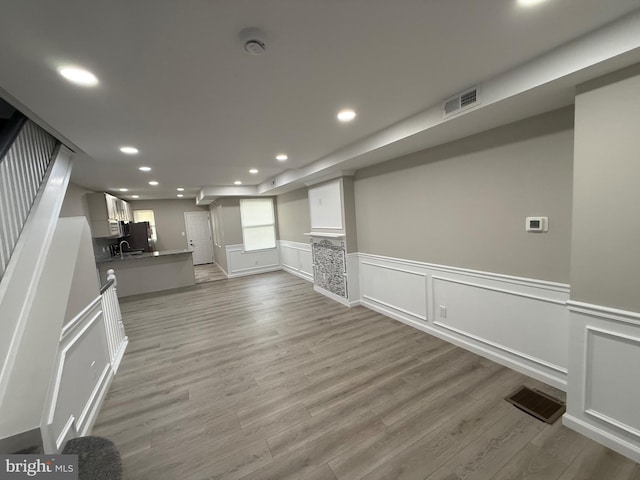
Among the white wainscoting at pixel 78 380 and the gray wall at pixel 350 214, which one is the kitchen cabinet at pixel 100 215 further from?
the gray wall at pixel 350 214

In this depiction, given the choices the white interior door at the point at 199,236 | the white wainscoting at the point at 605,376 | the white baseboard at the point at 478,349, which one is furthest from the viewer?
the white interior door at the point at 199,236

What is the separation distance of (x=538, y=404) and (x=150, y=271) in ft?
23.0

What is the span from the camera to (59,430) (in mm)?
1628

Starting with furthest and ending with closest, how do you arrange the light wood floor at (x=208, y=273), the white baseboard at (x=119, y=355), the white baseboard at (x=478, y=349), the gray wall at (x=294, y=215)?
the light wood floor at (x=208, y=273) → the gray wall at (x=294, y=215) → the white baseboard at (x=119, y=355) → the white baseboard at (x=478, y=349)

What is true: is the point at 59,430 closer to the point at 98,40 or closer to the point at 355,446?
the point at 355,446

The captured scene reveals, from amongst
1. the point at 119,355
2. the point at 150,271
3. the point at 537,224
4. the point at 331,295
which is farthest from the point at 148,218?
the point at 537,224

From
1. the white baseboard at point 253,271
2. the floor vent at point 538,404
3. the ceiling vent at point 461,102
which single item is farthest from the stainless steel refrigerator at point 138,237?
the floor vent at point 538,404

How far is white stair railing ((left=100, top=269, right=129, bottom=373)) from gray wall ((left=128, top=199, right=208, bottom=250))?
20.6ft

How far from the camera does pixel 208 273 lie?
8.09m

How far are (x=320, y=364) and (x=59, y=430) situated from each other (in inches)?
79.7

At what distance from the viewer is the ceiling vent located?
76.9 inches

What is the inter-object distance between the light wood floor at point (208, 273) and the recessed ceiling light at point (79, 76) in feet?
19.4

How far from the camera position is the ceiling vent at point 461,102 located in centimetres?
195

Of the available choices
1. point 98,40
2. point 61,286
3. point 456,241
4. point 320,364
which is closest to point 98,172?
point 61,286
